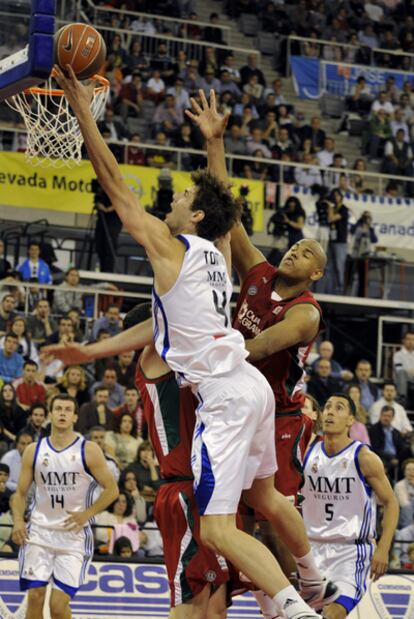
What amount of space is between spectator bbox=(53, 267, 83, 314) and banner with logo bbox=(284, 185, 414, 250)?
4.56m

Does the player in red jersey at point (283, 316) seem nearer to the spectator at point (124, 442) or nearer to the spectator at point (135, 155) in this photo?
the spectator at point (124, 442)

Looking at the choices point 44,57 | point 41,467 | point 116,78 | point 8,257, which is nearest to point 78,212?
point 8,257

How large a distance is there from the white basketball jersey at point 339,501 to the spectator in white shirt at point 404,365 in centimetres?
831

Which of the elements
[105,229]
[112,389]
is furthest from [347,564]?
[105,229]

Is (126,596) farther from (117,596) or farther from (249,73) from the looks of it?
(249,73)

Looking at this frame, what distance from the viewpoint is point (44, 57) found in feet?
22.1

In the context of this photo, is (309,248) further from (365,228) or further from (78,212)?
(365,228)

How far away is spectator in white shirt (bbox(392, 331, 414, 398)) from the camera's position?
1788cm

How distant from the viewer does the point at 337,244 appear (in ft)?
61.9

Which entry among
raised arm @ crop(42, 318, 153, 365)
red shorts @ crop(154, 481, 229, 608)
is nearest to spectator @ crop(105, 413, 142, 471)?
red shorts @ crop(154, 481, 229, 608)

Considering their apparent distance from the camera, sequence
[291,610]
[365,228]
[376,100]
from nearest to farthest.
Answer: [291,610]
[365,228]
[376,100]

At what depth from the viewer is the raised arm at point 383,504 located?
898 cm

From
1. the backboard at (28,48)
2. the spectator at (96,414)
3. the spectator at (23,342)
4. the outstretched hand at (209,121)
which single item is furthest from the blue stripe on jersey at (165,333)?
the spectator at (23,342)

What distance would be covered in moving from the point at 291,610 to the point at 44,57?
3.34 meters
